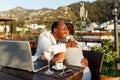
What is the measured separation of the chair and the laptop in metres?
0.58

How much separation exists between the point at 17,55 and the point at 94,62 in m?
0.87

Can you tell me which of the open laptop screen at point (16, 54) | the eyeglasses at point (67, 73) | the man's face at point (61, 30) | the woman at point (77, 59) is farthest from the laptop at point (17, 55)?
the man's face at point (61, 30)

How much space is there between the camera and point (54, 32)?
8.86 ft

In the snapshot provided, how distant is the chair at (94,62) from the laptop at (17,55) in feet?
1.90

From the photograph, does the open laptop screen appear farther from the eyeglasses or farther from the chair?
the chair

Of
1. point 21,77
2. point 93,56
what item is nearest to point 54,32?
point 93,56

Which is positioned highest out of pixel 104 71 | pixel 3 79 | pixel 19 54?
pixel 19 54

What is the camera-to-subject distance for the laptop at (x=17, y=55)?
1.91 m

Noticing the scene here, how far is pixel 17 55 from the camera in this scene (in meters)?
1.99

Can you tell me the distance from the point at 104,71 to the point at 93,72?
84cm

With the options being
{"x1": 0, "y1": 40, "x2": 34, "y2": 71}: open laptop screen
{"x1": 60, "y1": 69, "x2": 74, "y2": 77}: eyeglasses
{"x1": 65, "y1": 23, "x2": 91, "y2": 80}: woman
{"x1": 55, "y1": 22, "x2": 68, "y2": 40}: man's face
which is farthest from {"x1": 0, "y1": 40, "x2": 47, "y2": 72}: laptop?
{"x1": 55, "y1": 22, "x2": 68, "y2": 40}: man's face

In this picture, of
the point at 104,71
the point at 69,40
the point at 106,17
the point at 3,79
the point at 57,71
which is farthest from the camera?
the point at 106,17

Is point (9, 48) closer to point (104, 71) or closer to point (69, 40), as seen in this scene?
point (69, 40)

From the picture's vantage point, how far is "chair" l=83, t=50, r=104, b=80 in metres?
2.50
